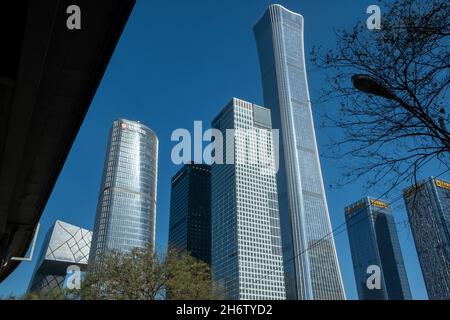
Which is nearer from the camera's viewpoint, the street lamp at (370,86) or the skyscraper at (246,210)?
the street lamp at (370,86)

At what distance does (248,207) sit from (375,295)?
6268cm

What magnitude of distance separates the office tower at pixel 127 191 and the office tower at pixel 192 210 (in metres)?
13.0

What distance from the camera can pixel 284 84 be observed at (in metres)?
192

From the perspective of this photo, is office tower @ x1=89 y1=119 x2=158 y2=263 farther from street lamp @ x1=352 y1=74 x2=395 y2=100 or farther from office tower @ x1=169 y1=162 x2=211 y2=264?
street lamp @ x1=352 y1=74 x2=395 y2=100

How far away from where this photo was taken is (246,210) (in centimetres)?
15175

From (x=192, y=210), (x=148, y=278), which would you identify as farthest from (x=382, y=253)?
(x=148, y=278)

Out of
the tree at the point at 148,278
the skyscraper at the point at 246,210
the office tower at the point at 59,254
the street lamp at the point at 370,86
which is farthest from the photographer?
the office tower at the point at 59,254

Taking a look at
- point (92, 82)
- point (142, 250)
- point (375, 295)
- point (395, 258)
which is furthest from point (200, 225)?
point (92, 82)

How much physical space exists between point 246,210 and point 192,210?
114 feet

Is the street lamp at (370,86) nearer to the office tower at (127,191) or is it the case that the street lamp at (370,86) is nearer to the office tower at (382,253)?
the office tower at (127,191)

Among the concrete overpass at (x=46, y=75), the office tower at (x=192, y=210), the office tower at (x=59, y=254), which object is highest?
the office tower at (x=192, y=210)

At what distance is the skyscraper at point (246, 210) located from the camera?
135500mm

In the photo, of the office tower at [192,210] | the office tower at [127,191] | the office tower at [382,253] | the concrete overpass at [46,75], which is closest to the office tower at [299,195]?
the office tower at [382,253]

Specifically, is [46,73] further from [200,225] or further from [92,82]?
[200,225]
